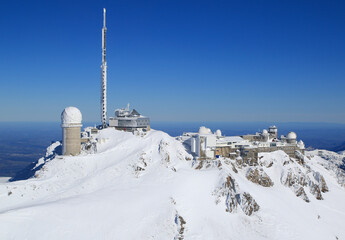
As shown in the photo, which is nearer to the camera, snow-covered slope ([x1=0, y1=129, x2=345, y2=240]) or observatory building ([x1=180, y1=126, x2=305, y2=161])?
snow-covered slope ([x1=0, y1=129, x2=345, y2=240])

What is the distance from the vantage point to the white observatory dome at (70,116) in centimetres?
5641

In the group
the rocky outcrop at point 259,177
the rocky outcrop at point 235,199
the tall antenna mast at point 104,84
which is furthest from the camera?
the tall antenna mast at point 104,84

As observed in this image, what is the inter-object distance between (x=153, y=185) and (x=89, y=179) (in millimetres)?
11907

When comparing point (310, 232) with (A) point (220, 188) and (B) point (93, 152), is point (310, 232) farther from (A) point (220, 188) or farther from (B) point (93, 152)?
(B) point (93, 152)

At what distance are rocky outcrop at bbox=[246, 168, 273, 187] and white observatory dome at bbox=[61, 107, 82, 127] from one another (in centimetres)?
4035

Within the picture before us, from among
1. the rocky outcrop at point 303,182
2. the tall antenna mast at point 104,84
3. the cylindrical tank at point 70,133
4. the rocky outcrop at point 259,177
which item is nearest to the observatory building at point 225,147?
the rocky outcrop at point 259,177

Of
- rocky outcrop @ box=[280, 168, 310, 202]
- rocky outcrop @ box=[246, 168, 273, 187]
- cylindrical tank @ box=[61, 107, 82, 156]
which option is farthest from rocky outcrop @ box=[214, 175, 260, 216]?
cylindrical tank @ box=[61, 107, 82, 156]

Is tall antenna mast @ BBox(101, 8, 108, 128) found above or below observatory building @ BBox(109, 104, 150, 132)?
above

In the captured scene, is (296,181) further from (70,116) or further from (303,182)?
(70,116)

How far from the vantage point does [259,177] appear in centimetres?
5738

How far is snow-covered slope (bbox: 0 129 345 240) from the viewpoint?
36469mm

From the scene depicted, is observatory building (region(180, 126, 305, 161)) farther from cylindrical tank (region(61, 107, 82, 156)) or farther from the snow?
the snow

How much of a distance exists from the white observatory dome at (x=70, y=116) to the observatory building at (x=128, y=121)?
15.5 m

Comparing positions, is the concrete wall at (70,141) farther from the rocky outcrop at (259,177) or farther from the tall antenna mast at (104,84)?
the rocky outcrop at (259,177)
